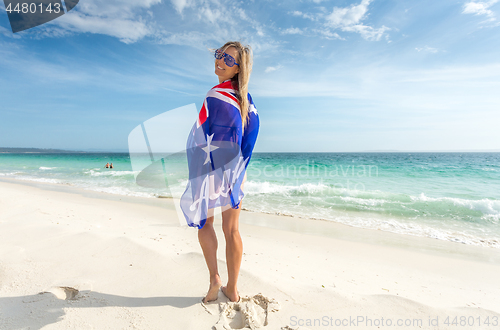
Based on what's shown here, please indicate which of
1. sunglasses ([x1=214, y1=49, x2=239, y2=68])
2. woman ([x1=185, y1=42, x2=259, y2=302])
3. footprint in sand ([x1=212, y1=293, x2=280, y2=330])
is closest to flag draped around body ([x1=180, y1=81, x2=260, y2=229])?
woman ([x1=185, y1=42, x2=259, y2=302])

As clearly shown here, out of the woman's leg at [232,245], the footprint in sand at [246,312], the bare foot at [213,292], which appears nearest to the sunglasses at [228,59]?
the woman's leg at [232,245]

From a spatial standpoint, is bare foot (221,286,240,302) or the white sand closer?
the white sand

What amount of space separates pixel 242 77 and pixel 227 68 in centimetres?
12

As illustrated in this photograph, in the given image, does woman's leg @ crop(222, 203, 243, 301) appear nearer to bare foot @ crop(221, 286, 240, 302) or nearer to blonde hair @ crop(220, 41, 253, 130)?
bare foot @ crop(221, 286, 240, 302)

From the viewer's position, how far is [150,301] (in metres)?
1.83

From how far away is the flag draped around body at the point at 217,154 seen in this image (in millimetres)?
1643

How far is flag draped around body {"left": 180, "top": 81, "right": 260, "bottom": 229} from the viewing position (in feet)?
5.39

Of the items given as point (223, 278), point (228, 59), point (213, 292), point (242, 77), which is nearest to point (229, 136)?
point (242, 77)

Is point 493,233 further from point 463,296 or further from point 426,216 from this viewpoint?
point 463,296

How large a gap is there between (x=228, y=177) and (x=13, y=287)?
1820 millimetres

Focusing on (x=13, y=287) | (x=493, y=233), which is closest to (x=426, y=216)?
(x=493, y=233)

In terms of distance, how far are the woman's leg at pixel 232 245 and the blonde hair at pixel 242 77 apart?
65 cm

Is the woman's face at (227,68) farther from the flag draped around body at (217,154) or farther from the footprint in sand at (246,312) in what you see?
the footprint in sand at (246,312)

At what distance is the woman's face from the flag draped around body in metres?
0.07
